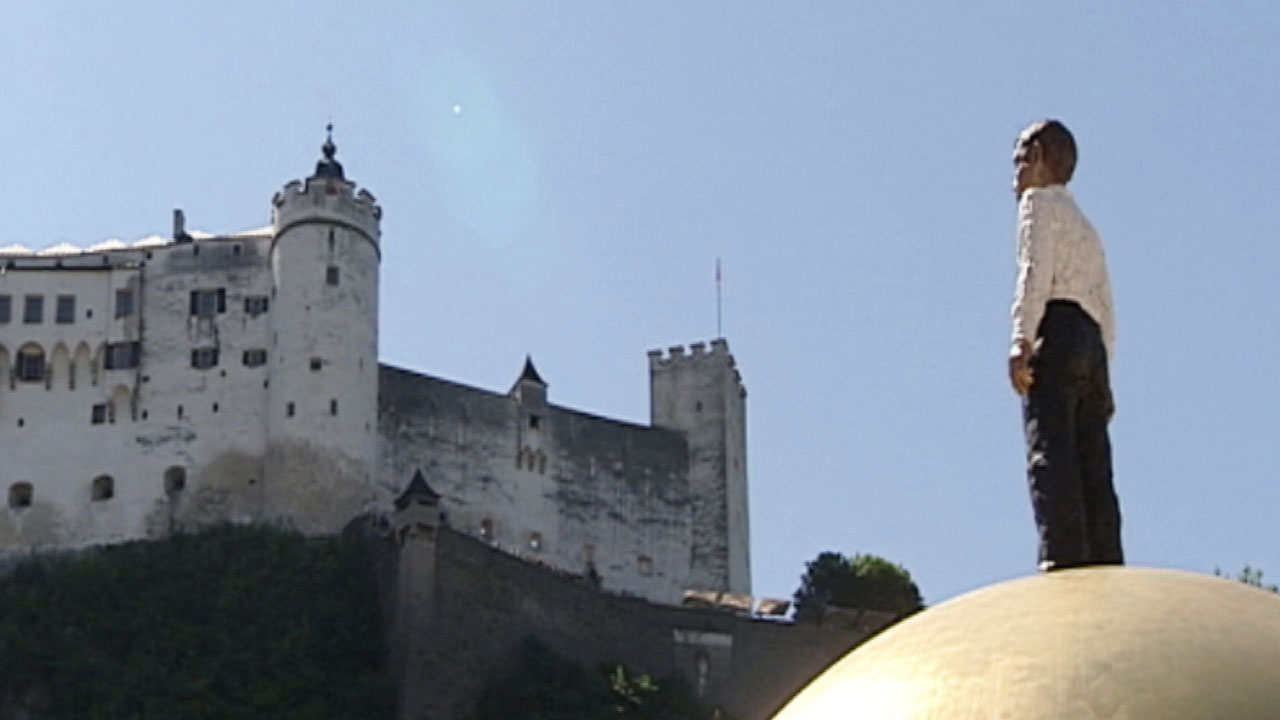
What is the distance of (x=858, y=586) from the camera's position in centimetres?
6556

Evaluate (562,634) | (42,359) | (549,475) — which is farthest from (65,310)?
(562,634)

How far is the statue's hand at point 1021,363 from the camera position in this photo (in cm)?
504

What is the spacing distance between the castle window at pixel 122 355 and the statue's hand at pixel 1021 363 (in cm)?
5990

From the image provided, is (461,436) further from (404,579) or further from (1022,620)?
(1022,620)

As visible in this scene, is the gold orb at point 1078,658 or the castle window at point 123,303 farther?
the castle window at point 123,303

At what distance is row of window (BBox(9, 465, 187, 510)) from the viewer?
201 feet

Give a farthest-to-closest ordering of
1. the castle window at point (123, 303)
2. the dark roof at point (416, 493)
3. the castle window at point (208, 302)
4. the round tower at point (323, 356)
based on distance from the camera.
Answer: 1. the castle window at point (123, 303)
2. the castle window at point (208, 302)
3. the round tower at point (323, 356)
4. the dark roof at point (416, 493)

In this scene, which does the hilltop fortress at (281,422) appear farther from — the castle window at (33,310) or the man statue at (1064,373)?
the man statue at (1064,373)

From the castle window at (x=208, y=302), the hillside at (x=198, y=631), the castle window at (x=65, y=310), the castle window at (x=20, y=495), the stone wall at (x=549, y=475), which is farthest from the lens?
the castle window at (x=65, y=310)

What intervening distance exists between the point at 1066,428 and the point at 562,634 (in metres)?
51.2

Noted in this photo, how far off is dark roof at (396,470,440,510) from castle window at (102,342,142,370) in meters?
9.63

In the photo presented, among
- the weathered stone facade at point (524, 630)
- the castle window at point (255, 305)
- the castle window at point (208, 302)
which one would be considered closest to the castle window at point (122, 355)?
the castle window at point (208, 302)

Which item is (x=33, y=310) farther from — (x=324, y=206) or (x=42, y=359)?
(x=324, y=206)

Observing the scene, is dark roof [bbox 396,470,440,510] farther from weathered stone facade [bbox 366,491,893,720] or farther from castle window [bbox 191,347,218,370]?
castle window [bbox 191,347,218,370]
